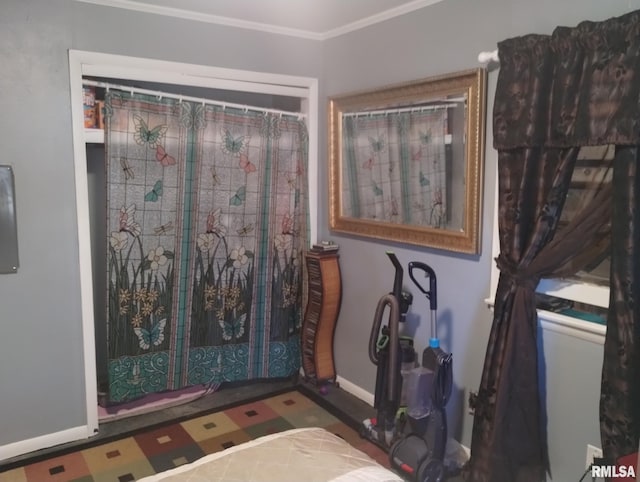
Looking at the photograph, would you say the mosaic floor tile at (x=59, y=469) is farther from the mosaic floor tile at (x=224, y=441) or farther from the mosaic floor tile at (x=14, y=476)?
the mosaic floor tile at (x=224, y=441)

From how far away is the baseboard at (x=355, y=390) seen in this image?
3.29 meters

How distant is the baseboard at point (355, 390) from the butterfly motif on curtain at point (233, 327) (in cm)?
78

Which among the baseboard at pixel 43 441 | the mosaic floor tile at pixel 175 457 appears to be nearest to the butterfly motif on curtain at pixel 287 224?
the mosaic floor tile at pixel 175 457

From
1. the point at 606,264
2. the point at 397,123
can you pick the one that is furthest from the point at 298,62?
the point at 606,264

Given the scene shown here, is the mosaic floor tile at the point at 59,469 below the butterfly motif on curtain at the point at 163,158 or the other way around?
below

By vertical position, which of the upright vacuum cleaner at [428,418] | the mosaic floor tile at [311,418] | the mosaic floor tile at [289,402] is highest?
the upright vacuum cleaner at [428,418]

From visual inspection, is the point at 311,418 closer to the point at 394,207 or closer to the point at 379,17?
the point at 394,207

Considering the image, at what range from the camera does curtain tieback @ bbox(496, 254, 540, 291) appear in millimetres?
2158

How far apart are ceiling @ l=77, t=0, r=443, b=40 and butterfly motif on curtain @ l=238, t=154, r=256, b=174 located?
79cm

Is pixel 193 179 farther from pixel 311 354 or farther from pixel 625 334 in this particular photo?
pixel 625 334

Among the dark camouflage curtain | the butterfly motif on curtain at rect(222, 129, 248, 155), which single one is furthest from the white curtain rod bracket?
the butterfly motif on curtain at rect(222, 129, 248, 155)

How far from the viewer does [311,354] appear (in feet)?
11.4

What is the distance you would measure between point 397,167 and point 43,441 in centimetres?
245

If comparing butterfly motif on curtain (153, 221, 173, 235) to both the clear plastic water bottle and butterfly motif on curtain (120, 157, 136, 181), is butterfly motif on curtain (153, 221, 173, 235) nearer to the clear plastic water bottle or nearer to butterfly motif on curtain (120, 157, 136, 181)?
butterfly motif on curtain (120, 157, 136, 181)
